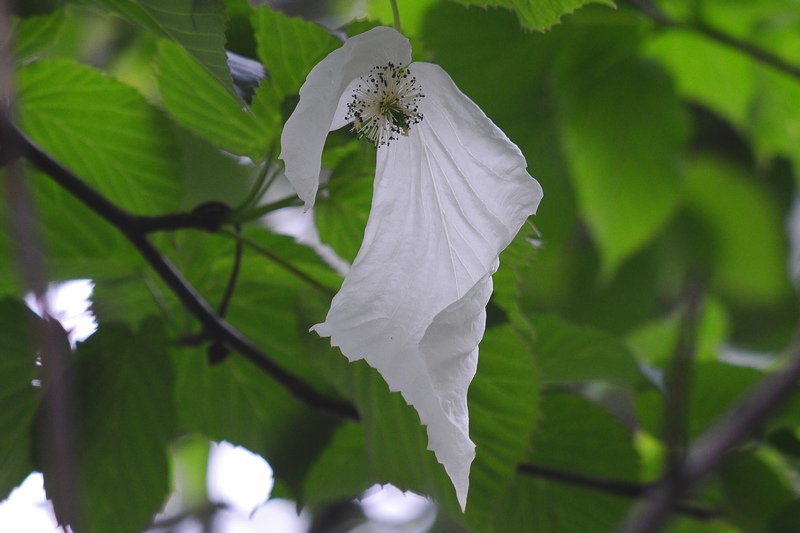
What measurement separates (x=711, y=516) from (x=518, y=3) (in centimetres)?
45

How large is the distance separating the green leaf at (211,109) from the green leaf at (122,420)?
130 mm

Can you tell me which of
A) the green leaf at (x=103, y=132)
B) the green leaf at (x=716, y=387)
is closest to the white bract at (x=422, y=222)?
the green leaf at (x=103, y=132)

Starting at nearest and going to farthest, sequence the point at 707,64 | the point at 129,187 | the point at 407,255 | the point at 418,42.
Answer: the point at 407,255
the point at 418,42
the point at 129,187
the point at 707,64

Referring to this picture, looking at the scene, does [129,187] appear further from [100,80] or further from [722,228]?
[722,228]

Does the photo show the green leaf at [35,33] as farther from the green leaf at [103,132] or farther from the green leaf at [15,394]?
the green leaf at [15,394]

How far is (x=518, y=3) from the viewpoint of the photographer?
0.35 metres

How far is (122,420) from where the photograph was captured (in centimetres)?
52

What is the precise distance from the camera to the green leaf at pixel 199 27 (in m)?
0.36

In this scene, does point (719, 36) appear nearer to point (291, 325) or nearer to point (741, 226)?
point (741, 226)

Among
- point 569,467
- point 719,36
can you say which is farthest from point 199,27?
point 719,36

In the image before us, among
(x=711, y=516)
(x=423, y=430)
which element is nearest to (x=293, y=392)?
(x=423, y=430)

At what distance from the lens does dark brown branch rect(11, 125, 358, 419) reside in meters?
0.43

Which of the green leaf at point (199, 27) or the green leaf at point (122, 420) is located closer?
the green leaf at point (199, 27)

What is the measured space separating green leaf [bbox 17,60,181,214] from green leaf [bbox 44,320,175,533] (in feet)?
0.29
